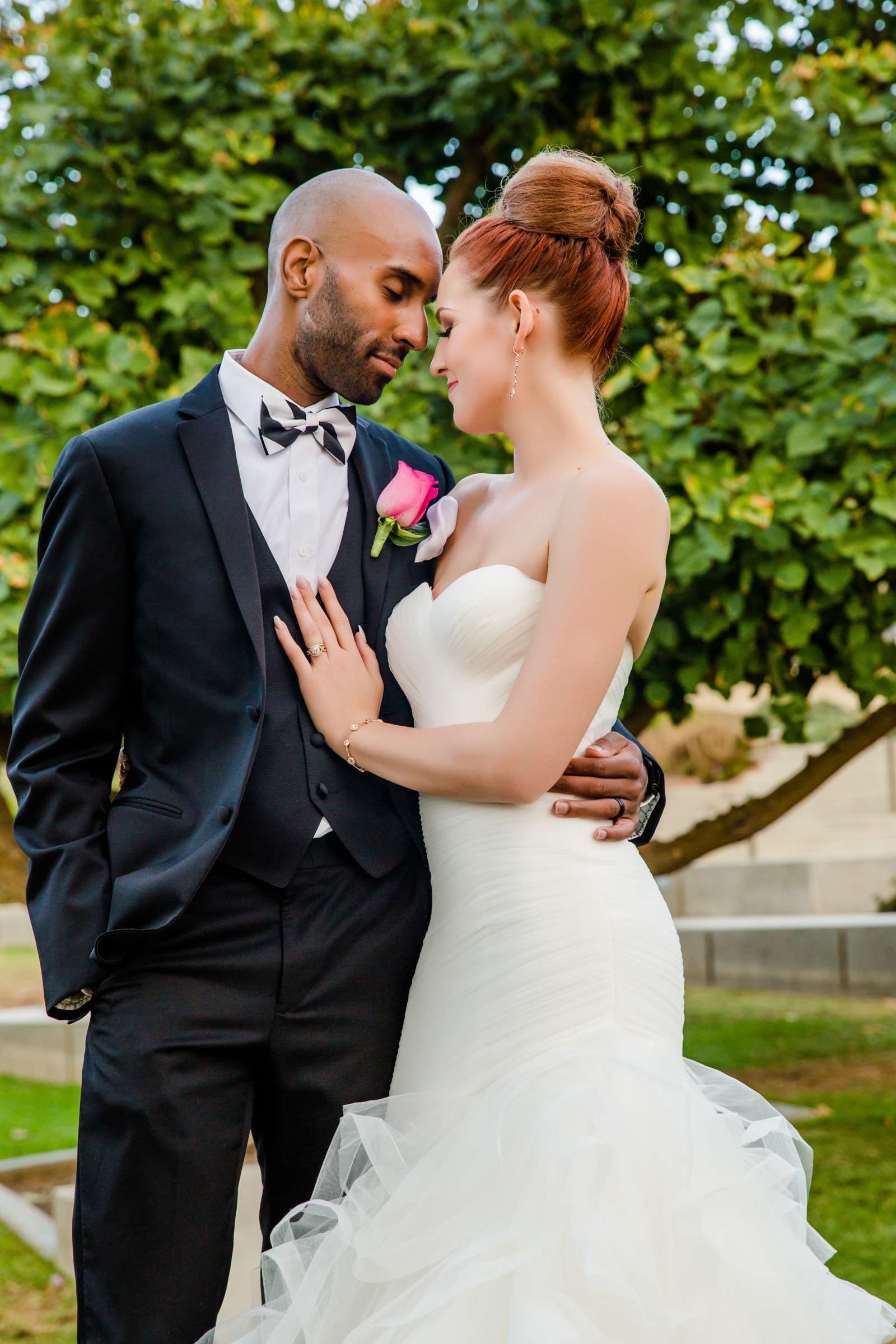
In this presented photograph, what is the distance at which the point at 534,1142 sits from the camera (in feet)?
6.57

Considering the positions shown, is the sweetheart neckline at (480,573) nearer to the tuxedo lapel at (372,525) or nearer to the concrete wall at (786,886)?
the tuxedo lapel at (372,525)

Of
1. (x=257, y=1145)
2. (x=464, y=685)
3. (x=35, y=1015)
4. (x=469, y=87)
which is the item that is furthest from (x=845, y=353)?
(x=35, y=1015)

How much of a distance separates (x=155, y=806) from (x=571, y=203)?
1.23 m

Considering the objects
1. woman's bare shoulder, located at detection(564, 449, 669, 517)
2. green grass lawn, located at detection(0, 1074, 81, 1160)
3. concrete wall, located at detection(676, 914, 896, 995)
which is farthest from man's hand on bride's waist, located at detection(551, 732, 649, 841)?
concrete wall, located at detection(676, 914, 896, 995)

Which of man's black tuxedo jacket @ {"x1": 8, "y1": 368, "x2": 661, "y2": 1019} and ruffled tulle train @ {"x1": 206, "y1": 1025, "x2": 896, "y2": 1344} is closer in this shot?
ruffled tulle train @ {"x1": 206, "y1": 1025, "x2": 896, "y2": 1344}

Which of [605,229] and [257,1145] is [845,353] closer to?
[605,229]

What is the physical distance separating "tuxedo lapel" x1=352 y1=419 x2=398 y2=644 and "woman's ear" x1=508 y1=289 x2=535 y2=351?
40 centimetres

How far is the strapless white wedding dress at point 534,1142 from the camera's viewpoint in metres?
1.87

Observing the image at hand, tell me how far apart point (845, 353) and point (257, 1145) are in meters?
2.63

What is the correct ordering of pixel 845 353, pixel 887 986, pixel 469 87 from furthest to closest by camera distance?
pixel 887 986
pixel 469 87
pixel 845 353

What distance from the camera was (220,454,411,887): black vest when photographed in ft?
7.55

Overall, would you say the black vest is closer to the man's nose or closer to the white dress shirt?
the white dress shirt

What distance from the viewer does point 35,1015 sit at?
24.8 ft

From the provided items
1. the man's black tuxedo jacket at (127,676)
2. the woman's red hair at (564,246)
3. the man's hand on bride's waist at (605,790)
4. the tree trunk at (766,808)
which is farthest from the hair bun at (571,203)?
the tree trunk at (766,808)
